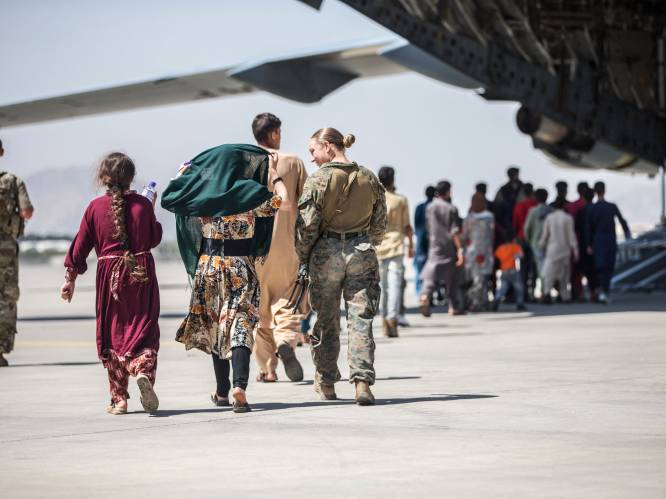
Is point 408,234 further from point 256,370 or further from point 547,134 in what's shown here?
point 547,134

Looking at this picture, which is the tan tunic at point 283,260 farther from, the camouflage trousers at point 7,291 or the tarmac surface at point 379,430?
the camouflage trousers at point 7,291

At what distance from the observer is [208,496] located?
525cm

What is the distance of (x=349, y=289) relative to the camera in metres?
8.40

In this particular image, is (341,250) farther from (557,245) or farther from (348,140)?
(557,245)

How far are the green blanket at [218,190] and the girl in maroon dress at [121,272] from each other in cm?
20

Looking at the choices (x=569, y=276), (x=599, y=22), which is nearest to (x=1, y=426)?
(x=569, y=276)

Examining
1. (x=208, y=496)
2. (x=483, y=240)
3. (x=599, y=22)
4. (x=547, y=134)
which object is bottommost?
(x=208, y=496)

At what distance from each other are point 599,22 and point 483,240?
16.7 ft

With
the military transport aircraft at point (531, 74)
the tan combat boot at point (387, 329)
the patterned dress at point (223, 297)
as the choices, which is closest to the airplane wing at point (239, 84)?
the military transport aircraft at point (531, 74)

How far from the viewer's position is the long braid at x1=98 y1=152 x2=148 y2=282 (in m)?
8.11

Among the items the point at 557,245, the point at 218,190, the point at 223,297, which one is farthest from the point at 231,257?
the point at 557,245

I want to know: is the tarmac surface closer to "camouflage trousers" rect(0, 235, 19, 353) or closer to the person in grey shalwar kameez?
"camouflage trousers" rect(0, 235, 19, 353)

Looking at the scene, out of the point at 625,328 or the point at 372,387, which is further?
the point at 625,328

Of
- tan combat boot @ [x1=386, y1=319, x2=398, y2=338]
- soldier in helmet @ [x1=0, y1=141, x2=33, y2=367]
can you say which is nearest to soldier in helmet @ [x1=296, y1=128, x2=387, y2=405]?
soldier in helmet @ [x1=0, y1=141, x2=33, y2=367]
